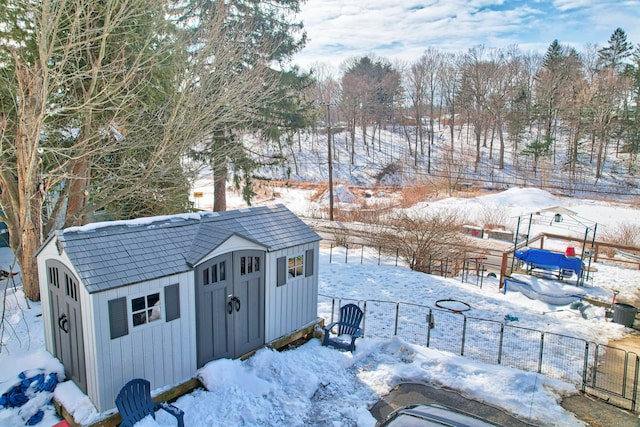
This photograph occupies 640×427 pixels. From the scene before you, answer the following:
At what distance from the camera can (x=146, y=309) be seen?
5.38 metres

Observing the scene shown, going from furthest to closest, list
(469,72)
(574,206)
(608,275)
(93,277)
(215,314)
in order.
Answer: (469,72) < (574,206) < (608,275) < (215,314) < (93,277)

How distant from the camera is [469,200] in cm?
2712

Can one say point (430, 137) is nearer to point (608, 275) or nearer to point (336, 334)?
point (608, 275)

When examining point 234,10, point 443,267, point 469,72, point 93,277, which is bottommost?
point 443,267

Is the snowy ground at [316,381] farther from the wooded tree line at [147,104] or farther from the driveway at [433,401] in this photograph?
the wooded tree line at [147,104]

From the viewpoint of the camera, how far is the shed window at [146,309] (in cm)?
526

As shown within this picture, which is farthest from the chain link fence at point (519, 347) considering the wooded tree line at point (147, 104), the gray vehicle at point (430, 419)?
the wooded tree line at point (147, 104)

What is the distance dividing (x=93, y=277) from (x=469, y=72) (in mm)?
46347

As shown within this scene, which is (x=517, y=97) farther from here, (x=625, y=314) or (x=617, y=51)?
(x=625, y=314)

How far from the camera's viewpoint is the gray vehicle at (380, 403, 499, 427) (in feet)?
13.9

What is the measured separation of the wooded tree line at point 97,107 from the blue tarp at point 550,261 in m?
10.5

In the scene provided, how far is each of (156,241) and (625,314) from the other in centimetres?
1035

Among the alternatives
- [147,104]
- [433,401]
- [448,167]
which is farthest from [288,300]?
[448,167]

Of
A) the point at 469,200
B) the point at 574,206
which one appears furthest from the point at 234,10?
the point at 574,206
